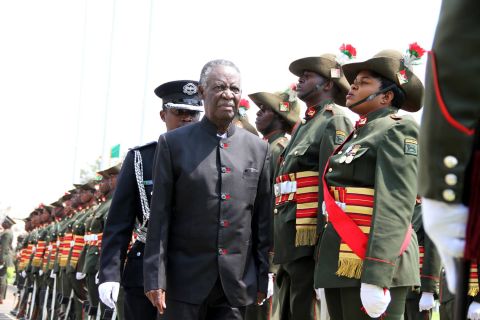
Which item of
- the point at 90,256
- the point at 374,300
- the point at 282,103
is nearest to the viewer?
the point at 374,300

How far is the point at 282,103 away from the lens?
27.6 feet

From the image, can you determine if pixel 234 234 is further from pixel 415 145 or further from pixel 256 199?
pixel 415 145

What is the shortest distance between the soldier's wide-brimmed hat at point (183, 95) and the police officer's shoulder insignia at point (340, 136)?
1.06 m

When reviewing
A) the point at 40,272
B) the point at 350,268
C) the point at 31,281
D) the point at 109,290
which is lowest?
the point at 31,281

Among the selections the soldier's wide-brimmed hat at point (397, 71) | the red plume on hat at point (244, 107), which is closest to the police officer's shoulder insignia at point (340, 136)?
the soldier's wide-brimmed hat at point (397, 71)

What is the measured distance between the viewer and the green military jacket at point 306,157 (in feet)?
18.4

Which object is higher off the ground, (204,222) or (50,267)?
(204,222)

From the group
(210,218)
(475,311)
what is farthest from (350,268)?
(475,311)

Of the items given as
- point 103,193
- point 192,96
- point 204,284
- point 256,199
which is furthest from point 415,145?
point 103,193

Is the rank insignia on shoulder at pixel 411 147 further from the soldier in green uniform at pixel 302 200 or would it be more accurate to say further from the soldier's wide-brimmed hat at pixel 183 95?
the soldier's wide-brimmed hat at pixel 183 95

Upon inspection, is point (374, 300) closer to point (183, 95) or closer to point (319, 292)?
point (319, 292)

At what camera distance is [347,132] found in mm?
5801

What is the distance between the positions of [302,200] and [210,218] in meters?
1.00

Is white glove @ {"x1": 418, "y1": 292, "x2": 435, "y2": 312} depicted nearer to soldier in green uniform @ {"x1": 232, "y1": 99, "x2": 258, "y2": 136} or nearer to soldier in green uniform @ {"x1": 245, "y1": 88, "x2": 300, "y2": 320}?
soldier in green uniform @ {"x1": 245, "y1": 88, "x2": 300, "y2": 320}
